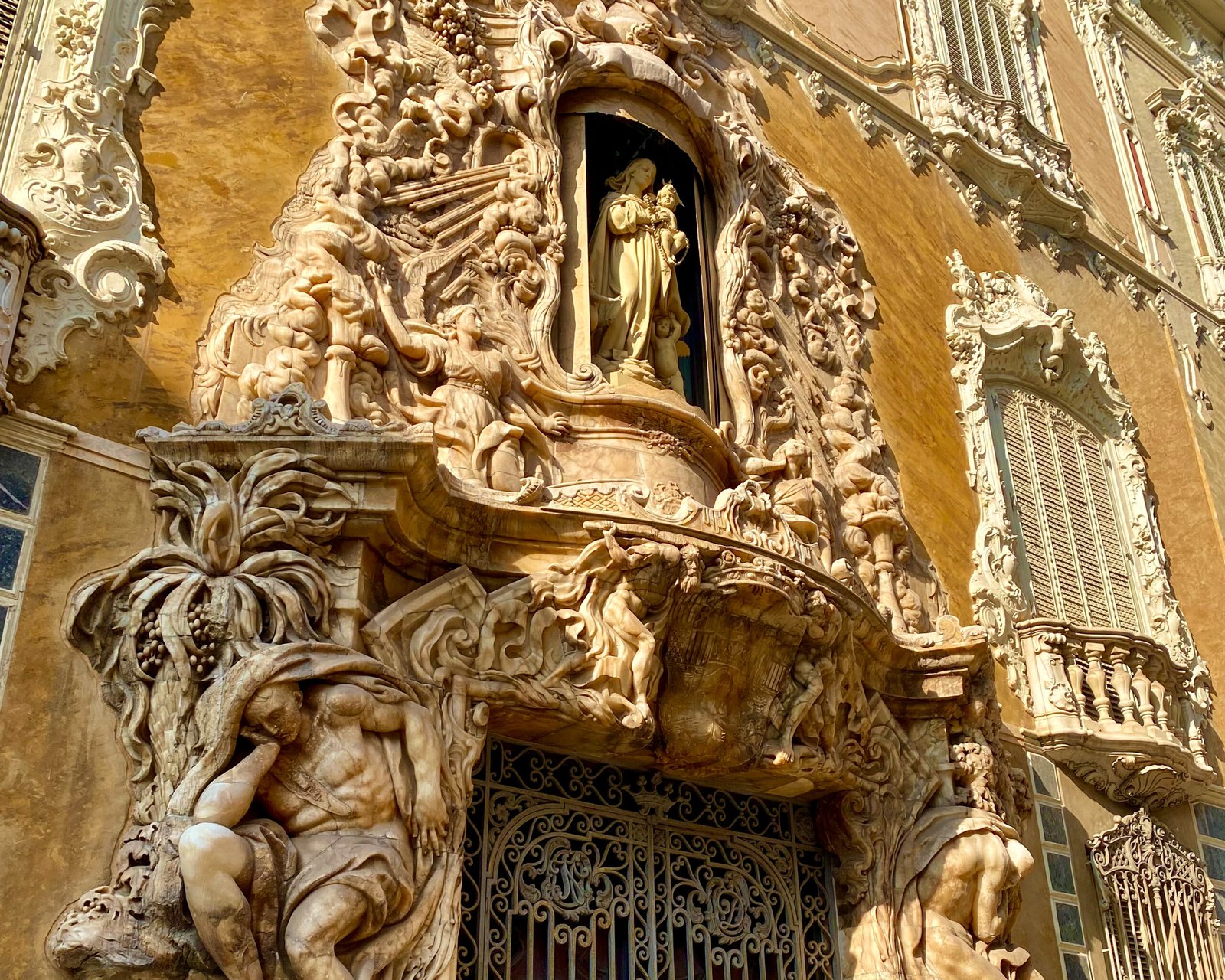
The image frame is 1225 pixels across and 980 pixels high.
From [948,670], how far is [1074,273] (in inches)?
225

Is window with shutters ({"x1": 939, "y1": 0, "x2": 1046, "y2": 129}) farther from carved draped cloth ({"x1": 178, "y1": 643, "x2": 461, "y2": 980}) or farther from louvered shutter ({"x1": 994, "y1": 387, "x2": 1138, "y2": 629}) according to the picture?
carved draped cloth ({"x1": 178, "y1": 643, "x2": 461, "y2": 980})

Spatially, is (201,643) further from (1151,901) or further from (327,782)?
(1151,901)

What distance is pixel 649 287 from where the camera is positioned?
329 inches

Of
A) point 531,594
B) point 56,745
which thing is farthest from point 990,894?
point 56,745

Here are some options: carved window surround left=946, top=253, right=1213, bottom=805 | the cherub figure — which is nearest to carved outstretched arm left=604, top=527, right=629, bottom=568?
the cherub figure

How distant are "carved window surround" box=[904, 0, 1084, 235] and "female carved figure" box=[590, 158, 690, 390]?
420 cm

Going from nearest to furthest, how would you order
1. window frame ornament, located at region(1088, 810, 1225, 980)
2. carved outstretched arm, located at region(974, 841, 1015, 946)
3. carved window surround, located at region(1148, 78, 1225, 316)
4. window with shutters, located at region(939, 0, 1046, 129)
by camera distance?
carved outstretched arm, located at region(974, 841, 1015, 946), window frame ornament, located at region(1088, 810, 1225, 980), window with shutters, located at region(939, 0, 1046, 129), carved window surround, located at region(1148, 78, 1225, 316)

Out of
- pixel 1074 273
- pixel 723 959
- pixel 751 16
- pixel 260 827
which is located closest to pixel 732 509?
pixel 723 959

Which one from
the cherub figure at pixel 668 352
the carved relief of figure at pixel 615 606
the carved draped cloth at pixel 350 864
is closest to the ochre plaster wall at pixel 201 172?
the carved draped cloth at pixel 350 864

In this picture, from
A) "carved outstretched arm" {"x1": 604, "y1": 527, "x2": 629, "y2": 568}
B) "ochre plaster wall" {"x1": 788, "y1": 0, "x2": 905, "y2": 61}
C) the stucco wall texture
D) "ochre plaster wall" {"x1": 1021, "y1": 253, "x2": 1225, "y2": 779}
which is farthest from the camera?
"ochre plaster wall" {"x1": 788, "y1": 0, "x2": 905, "y2": 61}

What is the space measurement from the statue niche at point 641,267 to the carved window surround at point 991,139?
12.1ft

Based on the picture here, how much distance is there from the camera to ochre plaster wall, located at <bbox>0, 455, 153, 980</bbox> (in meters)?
5.10

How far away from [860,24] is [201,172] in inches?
268

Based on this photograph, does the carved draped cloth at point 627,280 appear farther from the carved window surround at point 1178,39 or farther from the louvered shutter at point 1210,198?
the carved window surround at point 1178,39
